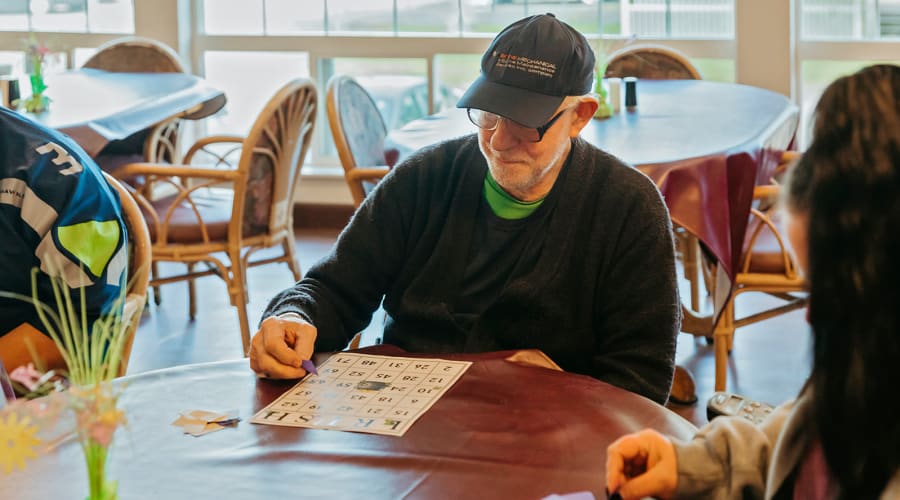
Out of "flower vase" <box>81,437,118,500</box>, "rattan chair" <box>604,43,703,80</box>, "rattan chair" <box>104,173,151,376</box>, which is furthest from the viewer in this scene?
"rattan chair" <box>604,43,703,80</box>

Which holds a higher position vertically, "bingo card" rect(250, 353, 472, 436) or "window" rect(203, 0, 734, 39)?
"window" rect(203, 0, 734, 39)

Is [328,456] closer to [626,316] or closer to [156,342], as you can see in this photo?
[626,316]

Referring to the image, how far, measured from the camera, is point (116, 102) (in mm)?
4074

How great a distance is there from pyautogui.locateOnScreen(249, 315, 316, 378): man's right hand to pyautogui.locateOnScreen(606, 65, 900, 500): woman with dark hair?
2.52 ft

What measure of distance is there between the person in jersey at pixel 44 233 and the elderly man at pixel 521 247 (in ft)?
1.13

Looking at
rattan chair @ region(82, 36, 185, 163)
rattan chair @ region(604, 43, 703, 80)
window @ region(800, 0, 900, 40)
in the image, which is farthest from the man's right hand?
window @ region(800, 0, 900, 40)

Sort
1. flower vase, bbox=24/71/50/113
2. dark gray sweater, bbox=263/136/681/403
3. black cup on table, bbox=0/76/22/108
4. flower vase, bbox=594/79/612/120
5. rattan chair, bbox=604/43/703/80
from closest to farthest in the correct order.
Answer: dark gray sweater, bbox=263/136/681/403
flower vase, bbox=594/79/612/120
flower vase, bbox=24/71/50/113
black cup on table, bbox=0/76/22/108
rattan chair, bbox=604/43/703/80

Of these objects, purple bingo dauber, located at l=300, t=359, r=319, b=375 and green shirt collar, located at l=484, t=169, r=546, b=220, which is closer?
purple bingo dauber, located at l=300, t=359, r=319, b=375

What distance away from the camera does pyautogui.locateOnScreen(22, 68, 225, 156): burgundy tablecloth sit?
3.65 meters

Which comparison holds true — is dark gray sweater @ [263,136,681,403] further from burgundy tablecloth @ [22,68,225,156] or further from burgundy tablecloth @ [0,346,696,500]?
burgundy tablecloth @ [22,68,225,156]

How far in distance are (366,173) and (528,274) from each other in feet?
5.00

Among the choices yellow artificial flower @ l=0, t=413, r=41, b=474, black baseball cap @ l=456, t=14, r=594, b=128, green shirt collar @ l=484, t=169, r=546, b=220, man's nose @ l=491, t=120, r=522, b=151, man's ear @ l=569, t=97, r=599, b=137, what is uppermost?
black baseball cap @ l=456, t=14, r=594, b=128

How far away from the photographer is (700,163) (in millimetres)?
3078

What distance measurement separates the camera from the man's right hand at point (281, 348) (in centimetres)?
158
